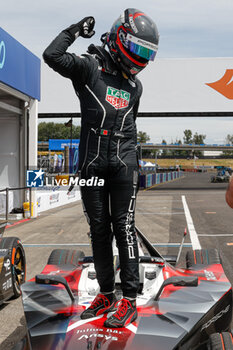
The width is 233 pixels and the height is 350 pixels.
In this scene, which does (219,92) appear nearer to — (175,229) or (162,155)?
(175,229)

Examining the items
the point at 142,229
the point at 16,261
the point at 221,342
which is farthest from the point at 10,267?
the point at 142,229

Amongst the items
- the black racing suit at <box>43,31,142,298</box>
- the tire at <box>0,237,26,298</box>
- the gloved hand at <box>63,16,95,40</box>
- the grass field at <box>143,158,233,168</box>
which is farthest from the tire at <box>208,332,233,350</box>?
the grass field at <box>143,158,233,168</box>

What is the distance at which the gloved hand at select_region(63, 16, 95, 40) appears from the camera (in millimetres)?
2982

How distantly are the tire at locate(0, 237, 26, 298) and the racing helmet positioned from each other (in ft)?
8.85

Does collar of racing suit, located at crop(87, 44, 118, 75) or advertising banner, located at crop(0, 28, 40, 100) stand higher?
advertising banner, located at crop(0, 28, 40, 100)

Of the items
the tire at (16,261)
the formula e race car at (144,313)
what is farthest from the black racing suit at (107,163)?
the tire at (16,261)

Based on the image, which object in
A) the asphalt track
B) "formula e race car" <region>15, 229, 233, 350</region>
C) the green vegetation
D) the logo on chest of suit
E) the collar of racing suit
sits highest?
the green vegetation

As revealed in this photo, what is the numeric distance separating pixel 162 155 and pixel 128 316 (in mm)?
183635

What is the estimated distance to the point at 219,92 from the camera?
2514 centimetres

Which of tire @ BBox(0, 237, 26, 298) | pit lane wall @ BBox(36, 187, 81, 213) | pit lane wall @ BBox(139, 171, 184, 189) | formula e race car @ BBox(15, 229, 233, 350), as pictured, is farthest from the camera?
pit lane wall @ BBox(139, 171, 184, 189)

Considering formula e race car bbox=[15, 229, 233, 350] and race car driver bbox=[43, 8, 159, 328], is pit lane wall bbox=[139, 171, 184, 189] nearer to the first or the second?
formula e race car bbox=[15, 229, 233, 350]

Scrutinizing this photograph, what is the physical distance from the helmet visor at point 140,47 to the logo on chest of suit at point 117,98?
27cm

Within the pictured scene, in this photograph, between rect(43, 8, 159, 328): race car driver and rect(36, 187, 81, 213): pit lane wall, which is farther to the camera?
rect(36, 187, 81, 213): pit lane wall

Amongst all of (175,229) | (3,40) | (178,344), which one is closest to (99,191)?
(178,344)
